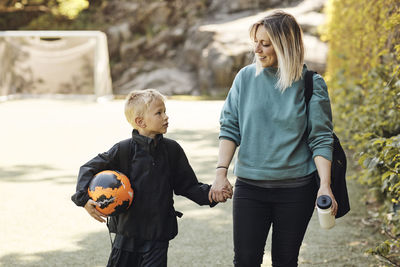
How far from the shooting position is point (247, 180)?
3.06m

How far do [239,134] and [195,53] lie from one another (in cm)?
2010

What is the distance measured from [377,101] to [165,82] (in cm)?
1761

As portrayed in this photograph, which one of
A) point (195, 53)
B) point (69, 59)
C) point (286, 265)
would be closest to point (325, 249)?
point (286, 265)

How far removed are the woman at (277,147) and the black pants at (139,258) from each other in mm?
405

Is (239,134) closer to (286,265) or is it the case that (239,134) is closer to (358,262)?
(286,265)

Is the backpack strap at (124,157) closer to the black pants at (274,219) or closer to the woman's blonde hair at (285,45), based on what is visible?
the black pants at (274,219)

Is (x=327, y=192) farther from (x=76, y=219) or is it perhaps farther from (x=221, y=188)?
(x=76, y=219)

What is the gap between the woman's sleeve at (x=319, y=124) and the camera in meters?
2.94

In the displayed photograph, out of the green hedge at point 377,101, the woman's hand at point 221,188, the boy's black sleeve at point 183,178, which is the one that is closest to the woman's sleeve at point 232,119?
the woman's hand at point 221,188

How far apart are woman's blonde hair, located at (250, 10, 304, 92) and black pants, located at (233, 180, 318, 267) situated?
52 centimetres

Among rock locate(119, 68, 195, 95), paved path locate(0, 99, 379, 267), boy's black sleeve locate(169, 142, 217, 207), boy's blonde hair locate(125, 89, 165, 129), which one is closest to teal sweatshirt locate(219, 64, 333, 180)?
boy's black sleeve locate(169, 142, 217, 207)

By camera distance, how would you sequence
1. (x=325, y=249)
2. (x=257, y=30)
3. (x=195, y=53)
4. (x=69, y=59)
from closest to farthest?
(x=257, y=30) < (x=325, y=249) < (x=69, y=59) < (x=195, y=53)

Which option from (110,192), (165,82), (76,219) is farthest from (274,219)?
(165,82)

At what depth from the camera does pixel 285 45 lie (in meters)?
2.93
